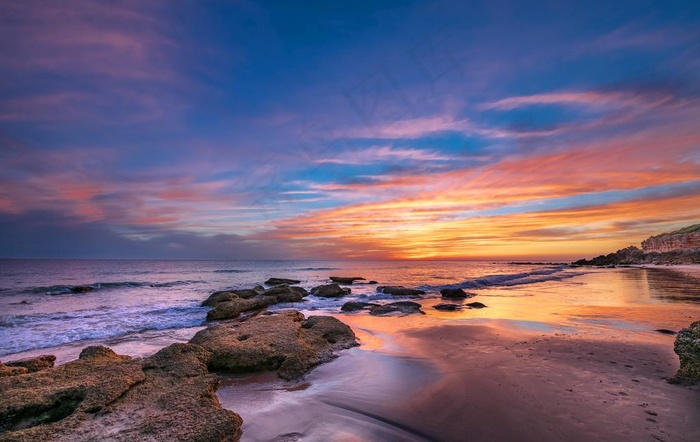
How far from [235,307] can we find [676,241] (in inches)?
3977

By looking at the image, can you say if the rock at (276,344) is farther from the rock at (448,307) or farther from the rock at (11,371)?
the rock at (448,307)

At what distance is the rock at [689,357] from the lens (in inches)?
268

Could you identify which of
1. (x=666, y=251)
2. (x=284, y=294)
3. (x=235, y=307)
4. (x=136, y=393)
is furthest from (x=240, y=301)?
(x=666, y=251)

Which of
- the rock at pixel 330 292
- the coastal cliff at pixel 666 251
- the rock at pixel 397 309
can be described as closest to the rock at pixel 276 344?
the rock at pixel 397 309

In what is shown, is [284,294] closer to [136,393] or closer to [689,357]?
[136,393]

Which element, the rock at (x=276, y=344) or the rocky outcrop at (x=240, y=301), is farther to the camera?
the rocky outcrop at (x=240, y=301)

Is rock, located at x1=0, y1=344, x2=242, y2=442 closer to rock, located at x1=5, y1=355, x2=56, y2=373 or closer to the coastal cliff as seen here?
rock, located at x1=5, y1=355, x2=56, y2=373

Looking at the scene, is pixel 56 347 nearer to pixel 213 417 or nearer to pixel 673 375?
pixel 213 417

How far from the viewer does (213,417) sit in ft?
17.2

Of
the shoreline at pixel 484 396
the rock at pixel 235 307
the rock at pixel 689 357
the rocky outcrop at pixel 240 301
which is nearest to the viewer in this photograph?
the shoreline at pixel 484 396

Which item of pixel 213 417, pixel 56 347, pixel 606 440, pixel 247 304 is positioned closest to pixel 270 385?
pixel 213 417

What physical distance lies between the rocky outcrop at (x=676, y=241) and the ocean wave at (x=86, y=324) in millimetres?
96966

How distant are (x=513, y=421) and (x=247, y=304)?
17.9 m

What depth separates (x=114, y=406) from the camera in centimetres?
547
